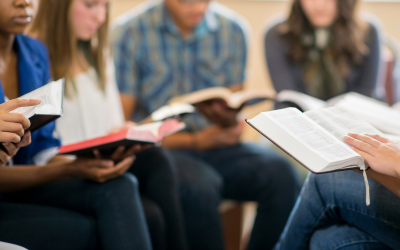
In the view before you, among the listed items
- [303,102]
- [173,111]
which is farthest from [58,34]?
[303,102]

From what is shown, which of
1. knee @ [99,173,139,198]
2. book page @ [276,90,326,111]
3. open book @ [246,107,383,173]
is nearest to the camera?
open book @ [246,107,383,173]

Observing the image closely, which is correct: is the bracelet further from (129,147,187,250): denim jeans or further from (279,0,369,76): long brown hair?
(279,0,369,76): long brown hair

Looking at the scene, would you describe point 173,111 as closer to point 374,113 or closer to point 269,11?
point 374,113

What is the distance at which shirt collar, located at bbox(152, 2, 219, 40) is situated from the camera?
4.82 ft

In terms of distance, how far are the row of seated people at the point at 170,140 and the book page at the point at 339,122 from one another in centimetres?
5

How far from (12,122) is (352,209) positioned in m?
0.65

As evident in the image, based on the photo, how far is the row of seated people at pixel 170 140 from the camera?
770 mm

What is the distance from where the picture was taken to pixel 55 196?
846 mm

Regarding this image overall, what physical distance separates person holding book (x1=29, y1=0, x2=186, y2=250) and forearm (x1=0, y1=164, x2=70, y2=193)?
0.40 ft

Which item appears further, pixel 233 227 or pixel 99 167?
pixel 233 227

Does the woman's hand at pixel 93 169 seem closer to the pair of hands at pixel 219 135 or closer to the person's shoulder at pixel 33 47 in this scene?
the person's shoulder at pixel 33 47

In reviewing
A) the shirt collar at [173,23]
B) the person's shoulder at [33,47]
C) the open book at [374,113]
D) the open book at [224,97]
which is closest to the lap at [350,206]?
the open book at [374,113]

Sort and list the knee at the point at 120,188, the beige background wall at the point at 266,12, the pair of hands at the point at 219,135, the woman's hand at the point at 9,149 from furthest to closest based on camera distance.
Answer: the beige background wall at the point at 266,12, the pair of hands at the point at 219,135, the knee at the point at 120,188, the woman's hand at the point at 9,149

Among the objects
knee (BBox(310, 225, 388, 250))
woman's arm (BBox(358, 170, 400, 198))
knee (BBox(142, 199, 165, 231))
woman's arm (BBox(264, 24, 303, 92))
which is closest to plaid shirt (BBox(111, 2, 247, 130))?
woman's arm (BBox(264, 24, 303, 92))
